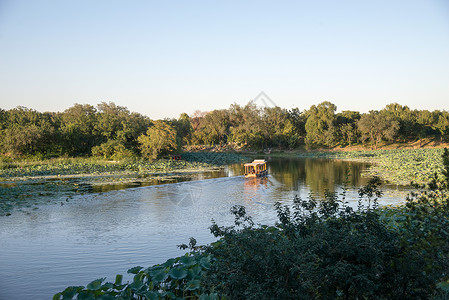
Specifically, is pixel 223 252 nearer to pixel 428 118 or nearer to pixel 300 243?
pixel 300 243

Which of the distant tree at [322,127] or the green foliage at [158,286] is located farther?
the distant tree at [322,127]

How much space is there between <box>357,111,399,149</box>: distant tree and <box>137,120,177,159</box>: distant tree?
44.5m

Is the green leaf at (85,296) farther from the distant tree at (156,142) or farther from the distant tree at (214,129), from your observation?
the distant tree at (214,129)

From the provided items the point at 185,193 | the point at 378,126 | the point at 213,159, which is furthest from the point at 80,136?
the point at 378,126

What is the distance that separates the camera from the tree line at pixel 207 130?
141 feet

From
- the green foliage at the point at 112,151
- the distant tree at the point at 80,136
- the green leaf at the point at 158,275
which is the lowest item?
the green leaf at the point at 158,275

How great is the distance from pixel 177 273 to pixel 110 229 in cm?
769

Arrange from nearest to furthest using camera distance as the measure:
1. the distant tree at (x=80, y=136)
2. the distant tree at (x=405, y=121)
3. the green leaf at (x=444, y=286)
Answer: the green leaf at (x=444, y=286) < the distant tree at (x=80, y=136) < the distant tree at (x=405, y=121)

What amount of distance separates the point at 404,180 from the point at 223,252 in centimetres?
2355

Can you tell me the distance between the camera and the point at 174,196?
21.7 meters

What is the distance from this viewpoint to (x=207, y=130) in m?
85.5

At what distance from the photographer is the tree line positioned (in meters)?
42.8

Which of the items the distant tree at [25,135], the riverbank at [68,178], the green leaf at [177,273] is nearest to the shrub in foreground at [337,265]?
the green leaf at [177,273]

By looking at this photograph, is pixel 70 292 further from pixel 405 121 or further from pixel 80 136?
pixel 405 121
